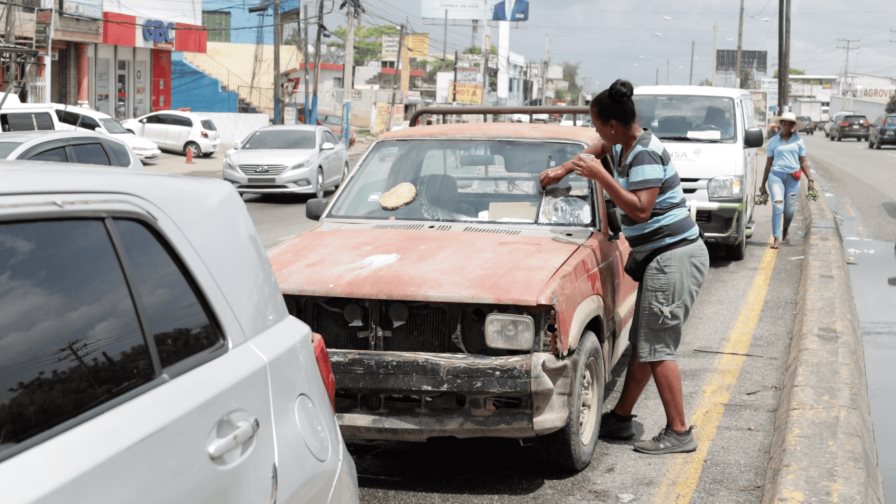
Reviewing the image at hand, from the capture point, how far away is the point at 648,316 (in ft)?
19.2

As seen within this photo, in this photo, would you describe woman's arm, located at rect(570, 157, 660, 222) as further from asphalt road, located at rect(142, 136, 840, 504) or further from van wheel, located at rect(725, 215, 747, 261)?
van wheel, located at rect(725, 215, 747, 261)

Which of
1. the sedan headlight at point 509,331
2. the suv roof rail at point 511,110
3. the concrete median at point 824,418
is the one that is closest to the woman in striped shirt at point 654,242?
the concrete median at point 824,418

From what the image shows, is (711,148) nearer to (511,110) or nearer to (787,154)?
(787,154)

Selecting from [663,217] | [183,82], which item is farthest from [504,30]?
[663,217]

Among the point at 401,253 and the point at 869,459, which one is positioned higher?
the point at 401,253

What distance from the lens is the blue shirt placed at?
14070mm

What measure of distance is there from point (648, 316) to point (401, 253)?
130cm

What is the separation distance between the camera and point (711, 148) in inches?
514

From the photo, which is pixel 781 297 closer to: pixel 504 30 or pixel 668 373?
pixel 668 373

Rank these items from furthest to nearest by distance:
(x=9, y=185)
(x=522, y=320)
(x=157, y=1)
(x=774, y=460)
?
(x=157, y=1), (x=774, y=460), (x=522, y=320), (x=9, y=185)

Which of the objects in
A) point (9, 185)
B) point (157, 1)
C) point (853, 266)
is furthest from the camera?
point (157, 1)

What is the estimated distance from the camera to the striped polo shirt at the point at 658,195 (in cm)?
579

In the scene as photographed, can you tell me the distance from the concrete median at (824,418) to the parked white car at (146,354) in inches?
113

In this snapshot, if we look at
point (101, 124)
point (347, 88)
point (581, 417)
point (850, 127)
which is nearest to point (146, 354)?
point (581, 417)
